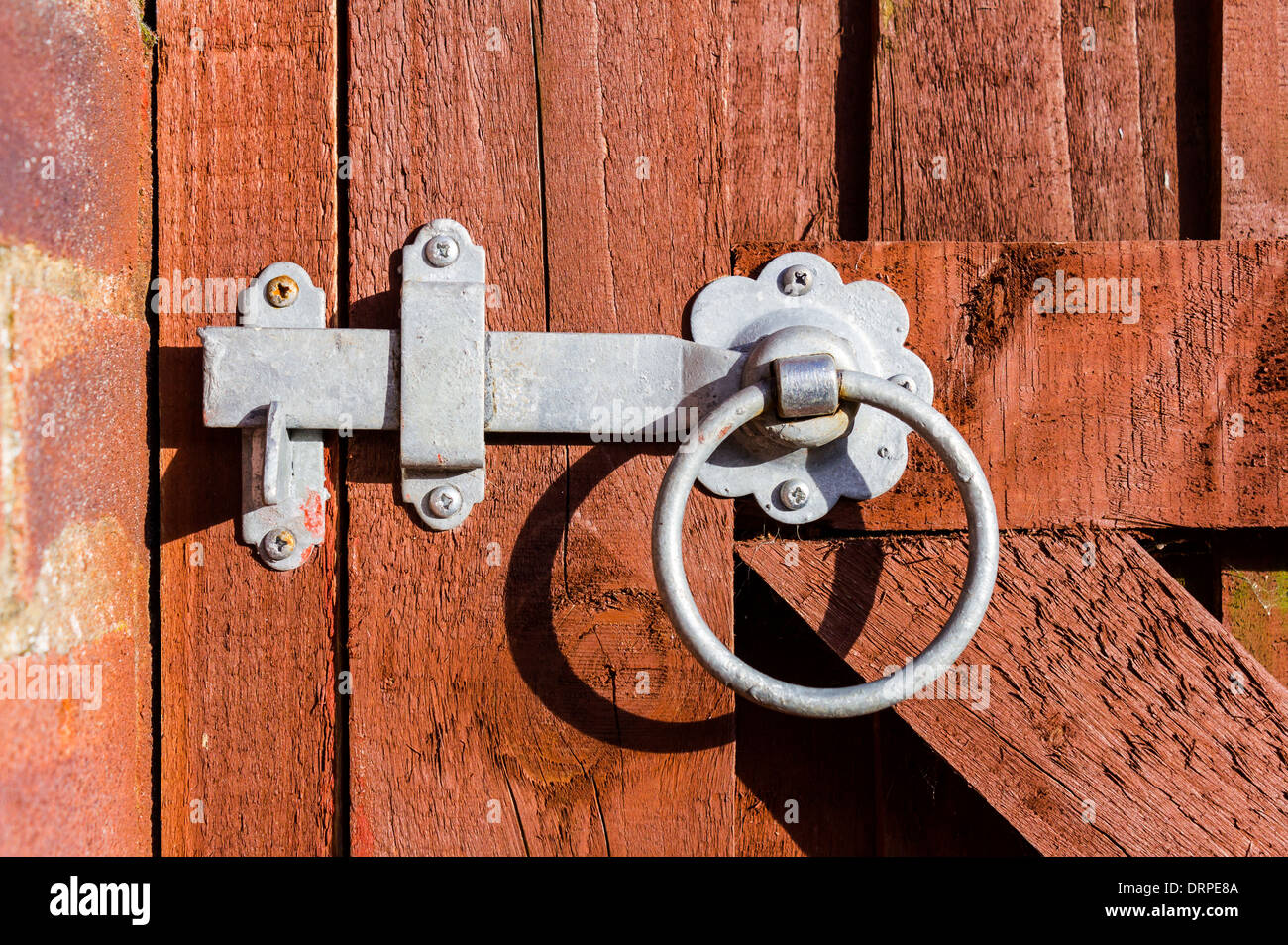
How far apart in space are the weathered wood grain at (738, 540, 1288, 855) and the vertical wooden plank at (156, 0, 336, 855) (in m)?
0.46

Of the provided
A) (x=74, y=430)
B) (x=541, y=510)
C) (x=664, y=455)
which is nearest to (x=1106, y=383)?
(x=664, y=455)

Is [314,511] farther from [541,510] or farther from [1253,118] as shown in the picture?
[1253,118]

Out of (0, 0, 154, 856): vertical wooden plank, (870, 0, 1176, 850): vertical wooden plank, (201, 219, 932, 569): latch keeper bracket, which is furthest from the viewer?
(870, 0, 1176, 850): vertical wooden plank

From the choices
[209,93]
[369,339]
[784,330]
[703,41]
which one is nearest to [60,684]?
[369,339]

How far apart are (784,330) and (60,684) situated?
0.64 m

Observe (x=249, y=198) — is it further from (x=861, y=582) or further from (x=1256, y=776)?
(x=1256, y=776)

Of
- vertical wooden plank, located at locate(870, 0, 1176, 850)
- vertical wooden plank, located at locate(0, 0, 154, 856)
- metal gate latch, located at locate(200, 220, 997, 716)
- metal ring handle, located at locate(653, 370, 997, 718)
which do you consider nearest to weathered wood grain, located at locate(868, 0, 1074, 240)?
Result: vertical wooden plank, located at locate(870, 0, 1176, 850)

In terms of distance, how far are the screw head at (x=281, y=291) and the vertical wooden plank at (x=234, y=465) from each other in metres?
0.02

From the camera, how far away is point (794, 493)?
0.78 meters

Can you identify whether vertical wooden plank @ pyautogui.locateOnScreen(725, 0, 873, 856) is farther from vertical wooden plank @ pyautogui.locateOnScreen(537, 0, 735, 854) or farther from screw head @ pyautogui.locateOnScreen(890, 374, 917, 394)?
screw head @ pyautogui.locateOnScreen(890, 374, 917, 394)

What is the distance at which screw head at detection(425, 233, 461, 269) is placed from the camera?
768 millimetres

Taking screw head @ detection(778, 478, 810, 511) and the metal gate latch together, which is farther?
screw head @ detection(778, 478, 810, 511)

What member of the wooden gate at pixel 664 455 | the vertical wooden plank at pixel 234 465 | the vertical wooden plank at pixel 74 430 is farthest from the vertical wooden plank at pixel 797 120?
the vertical wooden plank at pixel 74 430

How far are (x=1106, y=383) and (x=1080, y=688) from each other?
0.29m
